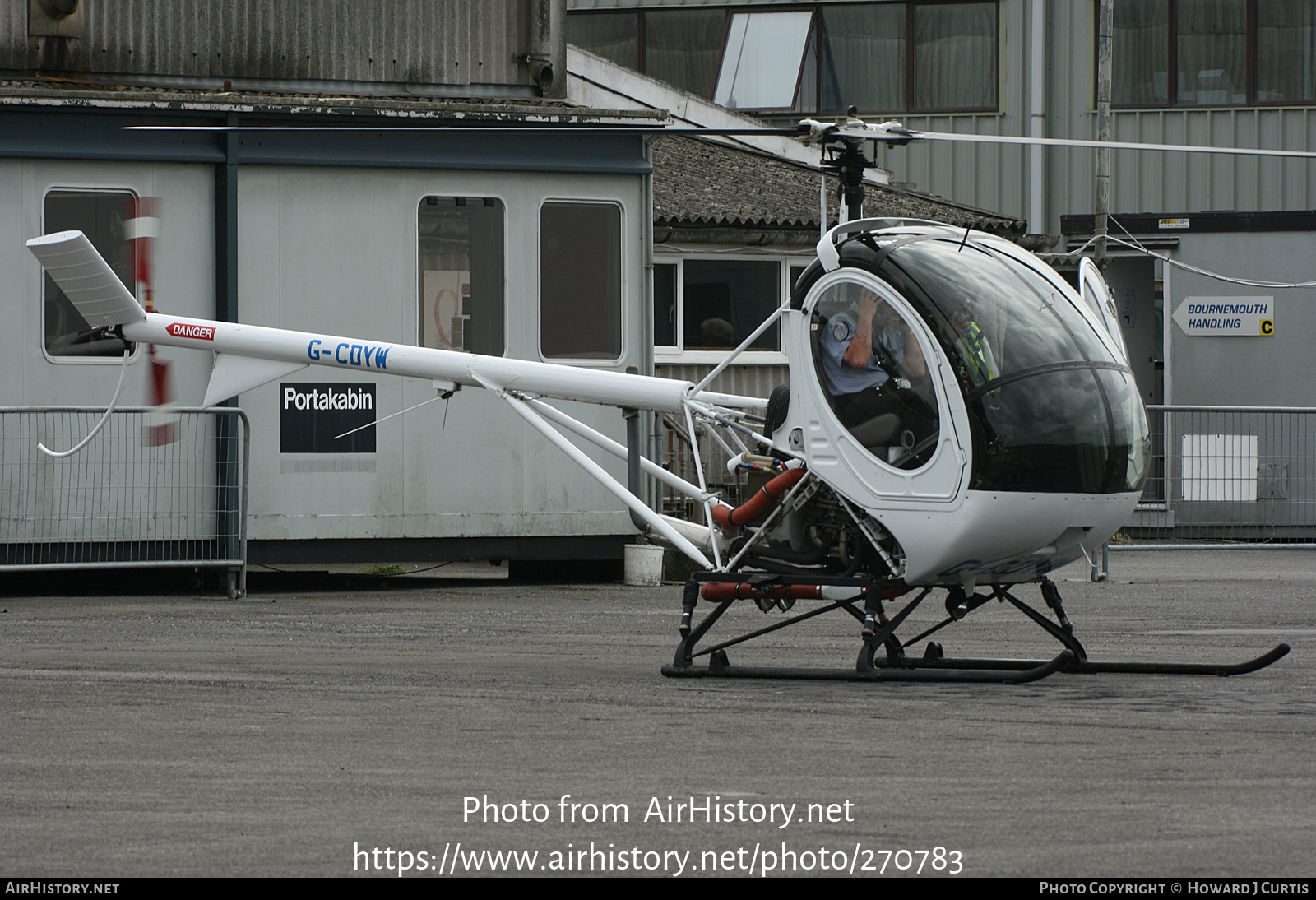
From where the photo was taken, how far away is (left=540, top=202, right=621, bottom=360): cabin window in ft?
42.7

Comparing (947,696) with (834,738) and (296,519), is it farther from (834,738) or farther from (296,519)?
(296,519)

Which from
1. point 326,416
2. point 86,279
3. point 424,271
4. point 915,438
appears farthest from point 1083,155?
point 915,438

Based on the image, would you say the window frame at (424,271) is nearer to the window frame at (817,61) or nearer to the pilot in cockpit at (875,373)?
the pilot in cockpit at (875,373)

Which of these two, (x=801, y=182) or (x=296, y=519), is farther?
(x=801, y=182)

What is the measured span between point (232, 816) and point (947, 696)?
11.7 feet

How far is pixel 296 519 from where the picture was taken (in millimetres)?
12375

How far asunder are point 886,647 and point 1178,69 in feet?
58.0

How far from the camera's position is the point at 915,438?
730 cm

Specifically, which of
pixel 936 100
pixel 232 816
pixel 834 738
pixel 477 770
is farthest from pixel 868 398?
pixel 936 100

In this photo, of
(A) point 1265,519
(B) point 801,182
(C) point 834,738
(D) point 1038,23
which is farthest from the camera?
(D) point 1038,23

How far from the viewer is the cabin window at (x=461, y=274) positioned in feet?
41.8

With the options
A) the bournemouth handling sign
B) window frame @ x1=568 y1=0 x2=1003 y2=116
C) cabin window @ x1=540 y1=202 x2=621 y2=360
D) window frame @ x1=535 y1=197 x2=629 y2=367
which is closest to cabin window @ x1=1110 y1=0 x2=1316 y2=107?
window frame @ x1=568 y1=0 x2=1003 y2=116

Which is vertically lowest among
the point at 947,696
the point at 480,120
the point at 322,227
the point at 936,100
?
the point at 947,696

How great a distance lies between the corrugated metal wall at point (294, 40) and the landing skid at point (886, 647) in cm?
790
